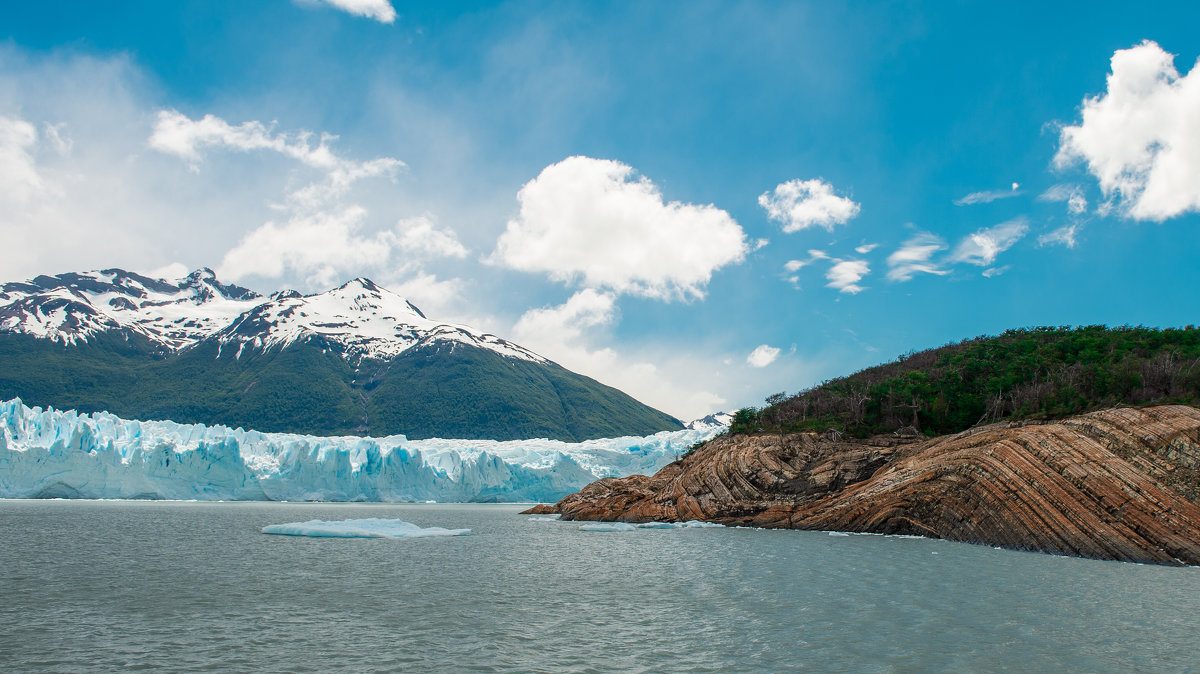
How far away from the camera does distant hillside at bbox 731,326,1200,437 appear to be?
107 feet

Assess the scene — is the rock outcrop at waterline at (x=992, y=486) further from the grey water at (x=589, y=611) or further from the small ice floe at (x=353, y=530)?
the small ice floe at (x=353, y=530)

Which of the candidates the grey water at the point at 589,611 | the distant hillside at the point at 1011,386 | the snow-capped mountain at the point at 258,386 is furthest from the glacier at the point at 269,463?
the snow-capped mountain at the point at 258,386

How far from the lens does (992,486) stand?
2973 cm

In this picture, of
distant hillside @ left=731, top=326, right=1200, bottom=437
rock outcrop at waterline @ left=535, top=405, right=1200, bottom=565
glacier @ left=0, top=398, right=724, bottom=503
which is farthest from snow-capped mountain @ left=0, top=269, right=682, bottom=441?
rock outcrop at waterline @ left=535, top=405, right=1200, bottom=565

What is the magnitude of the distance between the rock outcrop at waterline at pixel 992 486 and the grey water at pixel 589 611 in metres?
2.05

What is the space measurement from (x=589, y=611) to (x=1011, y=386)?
33871mm

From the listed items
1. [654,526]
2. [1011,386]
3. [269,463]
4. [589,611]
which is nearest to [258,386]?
[269,463]

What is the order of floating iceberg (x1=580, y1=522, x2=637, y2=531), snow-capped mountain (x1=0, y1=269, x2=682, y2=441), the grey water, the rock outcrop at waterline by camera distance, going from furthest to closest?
snow-capped mountain (x1=0, y1=269, x2=682, y2=441), floating iceberg (x1=580, y1=522, x2=637, y2=531), the rock outcrop at waterline, the grey water

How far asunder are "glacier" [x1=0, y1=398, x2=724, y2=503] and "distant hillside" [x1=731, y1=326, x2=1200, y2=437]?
3098 centimetres

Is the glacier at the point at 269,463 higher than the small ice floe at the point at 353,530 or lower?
higher

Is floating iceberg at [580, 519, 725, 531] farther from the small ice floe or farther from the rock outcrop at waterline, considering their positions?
the small ice floe

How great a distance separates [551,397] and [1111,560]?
173 metres

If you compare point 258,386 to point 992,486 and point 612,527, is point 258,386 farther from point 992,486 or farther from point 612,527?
point 992,486

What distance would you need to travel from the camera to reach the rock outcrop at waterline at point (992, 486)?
24516mm
